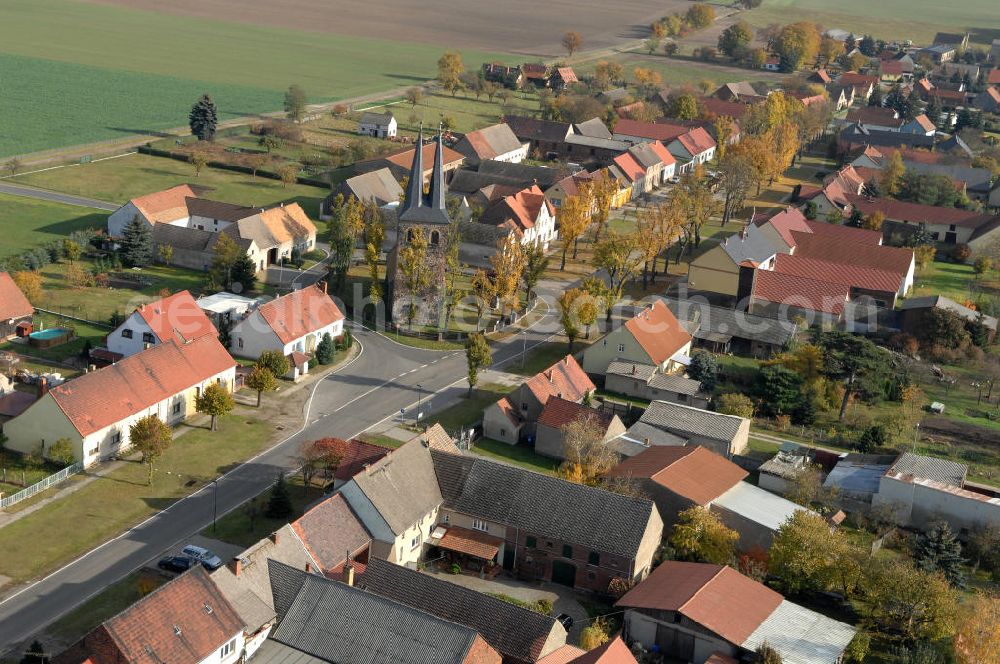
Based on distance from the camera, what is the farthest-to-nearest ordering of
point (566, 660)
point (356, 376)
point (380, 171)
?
1. point (380, 171)
2. point (356, 376)
3. point (566, 660)

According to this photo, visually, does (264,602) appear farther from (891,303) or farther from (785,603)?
(891,303)

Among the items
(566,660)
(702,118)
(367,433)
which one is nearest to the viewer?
(566,660)

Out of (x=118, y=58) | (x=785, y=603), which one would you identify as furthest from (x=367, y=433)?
(x=118, y=58)

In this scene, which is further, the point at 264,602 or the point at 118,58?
the point at 118,58

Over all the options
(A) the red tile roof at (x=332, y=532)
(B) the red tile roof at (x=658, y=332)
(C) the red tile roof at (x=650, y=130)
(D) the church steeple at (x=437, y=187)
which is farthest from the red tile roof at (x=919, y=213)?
(A) the red tile roof at (x=332, y=532)

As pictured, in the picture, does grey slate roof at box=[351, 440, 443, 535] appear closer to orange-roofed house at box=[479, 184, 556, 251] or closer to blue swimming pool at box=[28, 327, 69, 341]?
blue swimming pool at box=[28, 327, 69, 341]

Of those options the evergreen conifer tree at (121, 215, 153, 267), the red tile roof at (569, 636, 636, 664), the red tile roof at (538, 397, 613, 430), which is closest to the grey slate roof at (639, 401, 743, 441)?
the red tile roof at (538, 397, 613, 430)

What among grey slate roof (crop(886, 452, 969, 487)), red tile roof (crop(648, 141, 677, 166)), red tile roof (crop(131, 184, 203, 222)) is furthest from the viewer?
red tile roof (crop(648, 141, 677, 166))
